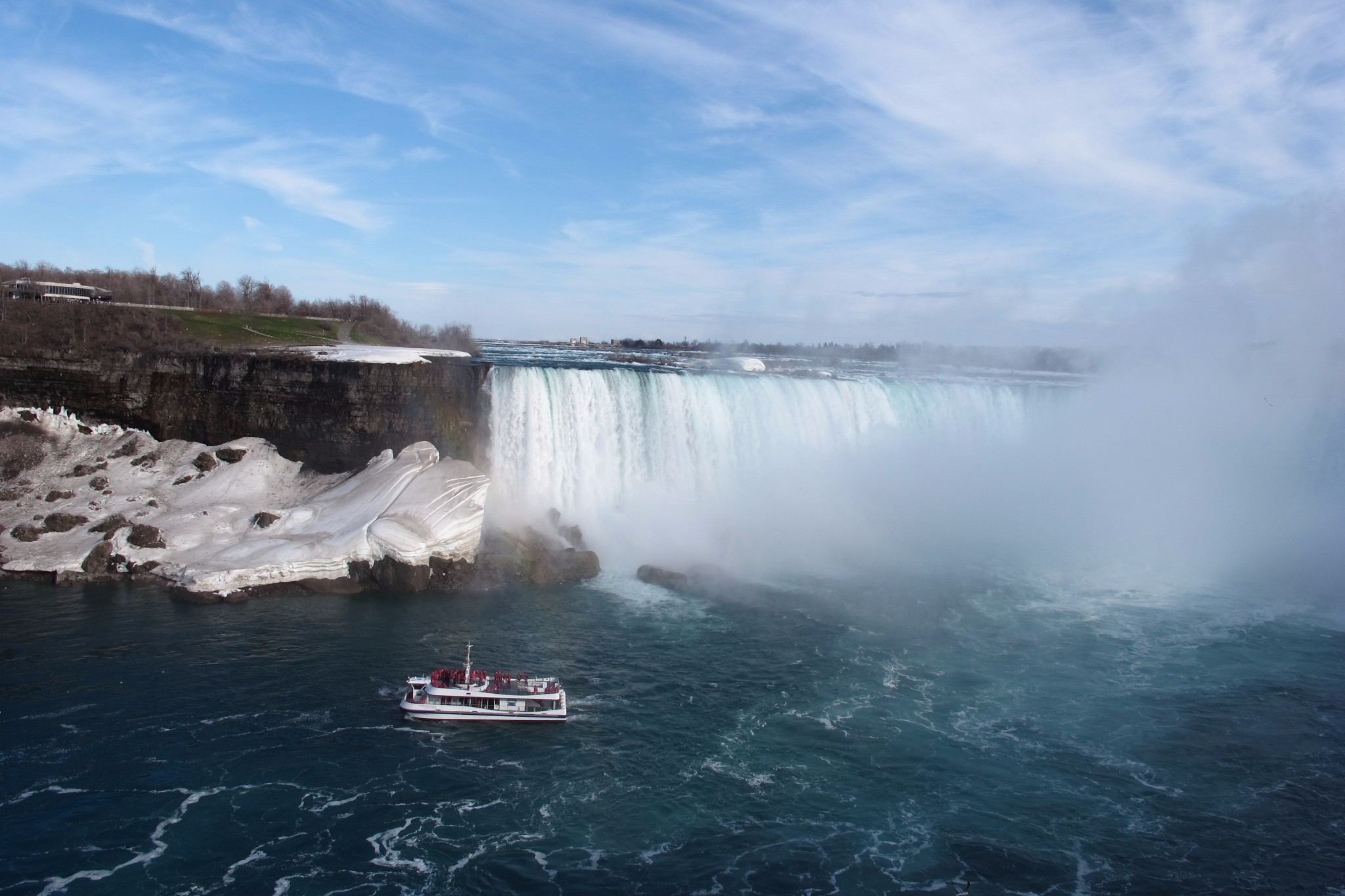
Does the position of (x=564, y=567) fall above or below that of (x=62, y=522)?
below

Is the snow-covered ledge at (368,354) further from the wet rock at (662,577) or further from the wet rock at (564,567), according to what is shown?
the wet rock at (662,577)

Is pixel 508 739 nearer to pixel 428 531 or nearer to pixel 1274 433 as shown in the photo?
pixel 428 531

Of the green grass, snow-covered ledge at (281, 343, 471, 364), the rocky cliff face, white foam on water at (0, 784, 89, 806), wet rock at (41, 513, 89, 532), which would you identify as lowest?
white foam on water at (0, 784, 89, 806)

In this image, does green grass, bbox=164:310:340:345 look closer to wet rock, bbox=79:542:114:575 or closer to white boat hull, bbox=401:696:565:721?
wet rock, bbox=79:542:114:575

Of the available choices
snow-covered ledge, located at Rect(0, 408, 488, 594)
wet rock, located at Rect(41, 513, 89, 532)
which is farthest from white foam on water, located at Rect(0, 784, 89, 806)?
wet rock, located at Rect(41, 513, 89, 532)

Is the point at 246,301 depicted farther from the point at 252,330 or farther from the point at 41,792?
the point at 41,792

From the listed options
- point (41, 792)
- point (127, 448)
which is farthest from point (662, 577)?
point (127, 448)
